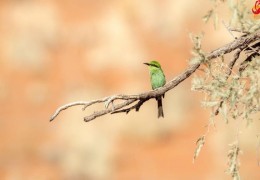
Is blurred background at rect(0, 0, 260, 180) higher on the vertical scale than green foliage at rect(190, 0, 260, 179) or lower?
higher

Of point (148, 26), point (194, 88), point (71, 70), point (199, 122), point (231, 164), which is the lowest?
point (231, 164)

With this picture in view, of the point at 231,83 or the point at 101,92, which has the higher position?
the point at 101,92

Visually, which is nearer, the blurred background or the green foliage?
the green foliage

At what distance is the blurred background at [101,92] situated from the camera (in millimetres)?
20375

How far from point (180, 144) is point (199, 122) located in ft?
4.28

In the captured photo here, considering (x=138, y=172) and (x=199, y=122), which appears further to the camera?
(x=199, y=122)

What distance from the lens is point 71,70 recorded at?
1078 inches

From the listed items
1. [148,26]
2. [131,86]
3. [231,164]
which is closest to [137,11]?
[148,26]

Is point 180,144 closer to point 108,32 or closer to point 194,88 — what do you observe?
point 108,32

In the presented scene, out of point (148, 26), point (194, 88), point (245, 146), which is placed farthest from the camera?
point (148, 26)

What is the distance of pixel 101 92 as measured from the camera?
2428cm

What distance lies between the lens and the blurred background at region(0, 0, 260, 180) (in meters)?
20.4

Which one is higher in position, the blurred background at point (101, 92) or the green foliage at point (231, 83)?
the blurred background at point (101, 92)

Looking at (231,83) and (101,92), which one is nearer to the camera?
(231,83)
